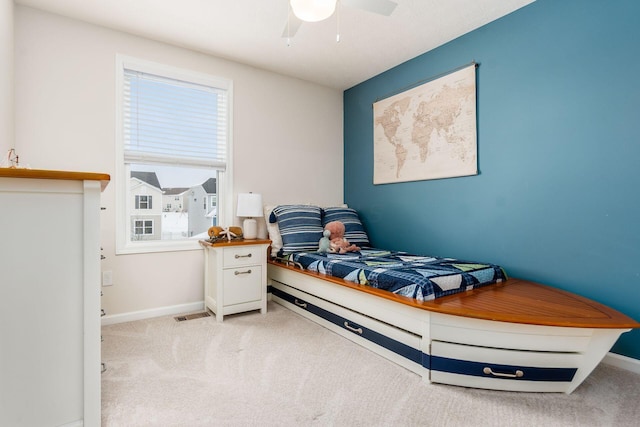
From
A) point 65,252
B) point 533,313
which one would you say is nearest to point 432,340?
point 533,313

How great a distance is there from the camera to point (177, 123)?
318 cm

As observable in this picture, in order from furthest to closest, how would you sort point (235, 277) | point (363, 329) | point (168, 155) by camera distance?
point (168, 155) < point (235, 277) < point (363, 329)

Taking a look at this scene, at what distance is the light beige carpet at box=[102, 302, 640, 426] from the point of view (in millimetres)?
1555

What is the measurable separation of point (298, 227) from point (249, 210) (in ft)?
1.75

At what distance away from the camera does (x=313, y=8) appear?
168cm

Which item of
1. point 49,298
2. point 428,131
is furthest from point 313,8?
point 428,131

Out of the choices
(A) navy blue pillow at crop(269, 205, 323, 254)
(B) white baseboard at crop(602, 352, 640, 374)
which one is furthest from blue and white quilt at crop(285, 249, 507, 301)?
(B) white baseboard at crop(602, 352, 640, 374)

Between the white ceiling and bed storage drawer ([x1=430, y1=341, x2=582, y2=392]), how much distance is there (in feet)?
8.14

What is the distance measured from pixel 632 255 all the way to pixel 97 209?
2989mm

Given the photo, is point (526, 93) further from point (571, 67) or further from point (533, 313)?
point (533, 313)

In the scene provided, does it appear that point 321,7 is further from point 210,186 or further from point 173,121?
point 210,186

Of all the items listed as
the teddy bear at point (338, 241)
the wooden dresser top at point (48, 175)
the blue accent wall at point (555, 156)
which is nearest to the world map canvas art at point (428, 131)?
the blue accent wall at point (555, 156)

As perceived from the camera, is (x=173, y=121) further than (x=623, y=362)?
Yes

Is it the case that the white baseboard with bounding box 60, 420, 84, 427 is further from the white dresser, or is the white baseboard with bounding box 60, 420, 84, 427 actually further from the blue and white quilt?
the blue and white quilt
